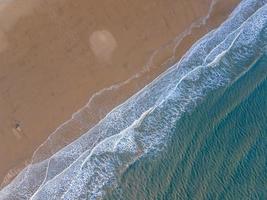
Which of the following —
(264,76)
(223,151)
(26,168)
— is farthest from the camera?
(264,76)

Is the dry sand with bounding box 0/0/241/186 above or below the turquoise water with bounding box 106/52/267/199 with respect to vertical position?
above

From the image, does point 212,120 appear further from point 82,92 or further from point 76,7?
point 76,7

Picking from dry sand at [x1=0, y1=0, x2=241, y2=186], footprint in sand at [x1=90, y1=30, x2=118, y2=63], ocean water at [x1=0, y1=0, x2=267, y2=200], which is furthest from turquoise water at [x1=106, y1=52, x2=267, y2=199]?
footprint in sand at [x1=90, y1=30, x2=118, y2=63]

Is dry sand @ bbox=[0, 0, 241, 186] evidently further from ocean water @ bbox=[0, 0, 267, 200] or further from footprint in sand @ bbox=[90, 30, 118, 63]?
ocean water @ bbox=[0, 0, 267, 200]

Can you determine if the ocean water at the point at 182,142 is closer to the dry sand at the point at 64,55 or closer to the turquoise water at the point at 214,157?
the turquoise water at the point at 214,157

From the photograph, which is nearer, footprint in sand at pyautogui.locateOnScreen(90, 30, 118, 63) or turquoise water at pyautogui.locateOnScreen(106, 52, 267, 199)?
turquoise water at pyautogui.locateOnScreen(106, 52, 267, 199)

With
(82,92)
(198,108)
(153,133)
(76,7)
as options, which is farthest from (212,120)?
(76,7)
